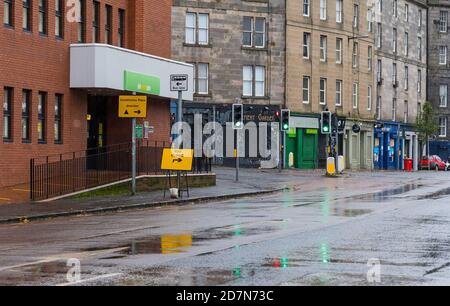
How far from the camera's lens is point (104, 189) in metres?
30.4

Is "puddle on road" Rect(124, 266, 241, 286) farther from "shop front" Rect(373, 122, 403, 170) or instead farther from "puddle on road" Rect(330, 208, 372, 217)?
"shop front" Rect(373, 122, 403, 170)

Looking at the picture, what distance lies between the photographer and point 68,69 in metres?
32.5

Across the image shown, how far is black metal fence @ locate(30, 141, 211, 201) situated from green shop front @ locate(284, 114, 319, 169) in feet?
85.5

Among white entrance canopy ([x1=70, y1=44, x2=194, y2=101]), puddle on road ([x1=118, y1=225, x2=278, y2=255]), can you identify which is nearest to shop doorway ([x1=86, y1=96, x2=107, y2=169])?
white entrance canopy ([x1=70, y1=44, x2=194, y2=101])

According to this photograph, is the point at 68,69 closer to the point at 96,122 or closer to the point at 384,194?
the point at 96,122

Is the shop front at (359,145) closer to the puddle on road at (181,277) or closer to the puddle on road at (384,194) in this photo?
the puddle on road at (384,194)

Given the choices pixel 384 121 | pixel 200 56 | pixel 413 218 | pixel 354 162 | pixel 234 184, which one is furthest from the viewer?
pixel 384 121

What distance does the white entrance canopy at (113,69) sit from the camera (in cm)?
3219

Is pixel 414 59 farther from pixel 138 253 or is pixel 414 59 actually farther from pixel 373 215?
pixel 138 253

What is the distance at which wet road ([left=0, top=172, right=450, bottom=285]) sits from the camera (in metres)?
11.6

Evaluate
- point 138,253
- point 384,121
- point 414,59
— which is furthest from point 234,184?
point 414,59

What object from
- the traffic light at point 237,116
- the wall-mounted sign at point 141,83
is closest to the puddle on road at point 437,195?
the traffic light at point 237,116

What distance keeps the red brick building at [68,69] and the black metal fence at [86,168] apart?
76 cm

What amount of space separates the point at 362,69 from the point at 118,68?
4132cm
